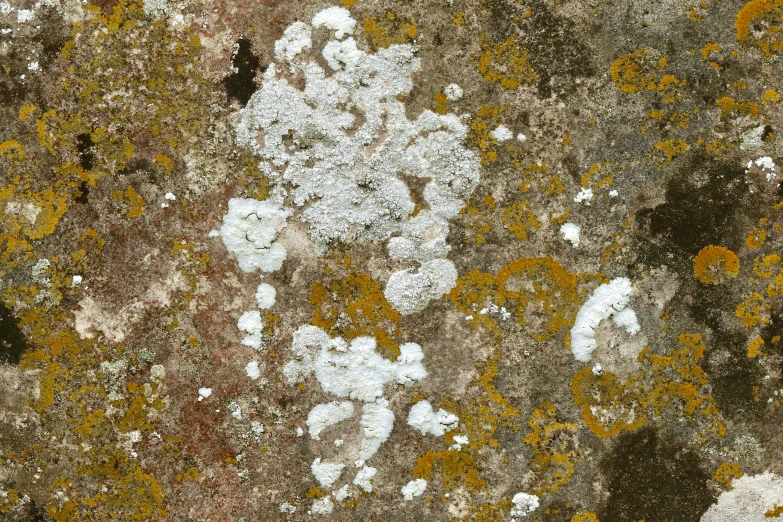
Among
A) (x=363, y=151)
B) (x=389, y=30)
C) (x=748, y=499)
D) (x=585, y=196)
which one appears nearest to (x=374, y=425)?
(x=363, y=151)

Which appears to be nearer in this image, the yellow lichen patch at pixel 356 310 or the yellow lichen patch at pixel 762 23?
the yellow lichen patch at pixel 762 23

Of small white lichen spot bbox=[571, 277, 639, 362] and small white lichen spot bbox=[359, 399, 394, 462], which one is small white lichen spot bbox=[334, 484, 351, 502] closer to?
small white lichen spot bbox=[359, 399, 394, 462]

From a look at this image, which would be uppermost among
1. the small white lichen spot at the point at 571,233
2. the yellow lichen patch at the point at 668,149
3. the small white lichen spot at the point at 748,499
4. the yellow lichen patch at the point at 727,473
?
the yellow lichen patch at the point at 668,149

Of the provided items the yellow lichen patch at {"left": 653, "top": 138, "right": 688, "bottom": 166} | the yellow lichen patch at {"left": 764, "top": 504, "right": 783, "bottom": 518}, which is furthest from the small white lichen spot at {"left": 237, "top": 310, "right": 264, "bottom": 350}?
the yellow lichen patch at {"left": 764, "top": 504, "right": 783, "bottom": 518}

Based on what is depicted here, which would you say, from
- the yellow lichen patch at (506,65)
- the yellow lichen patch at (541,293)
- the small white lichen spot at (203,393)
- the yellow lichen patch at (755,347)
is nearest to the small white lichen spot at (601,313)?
the yellow lichen patch at (541,293)

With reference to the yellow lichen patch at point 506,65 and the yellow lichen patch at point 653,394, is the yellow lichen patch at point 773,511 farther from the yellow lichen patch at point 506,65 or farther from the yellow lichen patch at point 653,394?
the yellow lichen patch at point 506,65

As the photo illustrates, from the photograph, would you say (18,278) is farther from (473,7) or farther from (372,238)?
Answer: (473,7)

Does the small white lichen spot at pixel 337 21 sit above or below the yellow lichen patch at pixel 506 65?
above

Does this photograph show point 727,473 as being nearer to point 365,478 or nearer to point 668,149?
point 668,149
